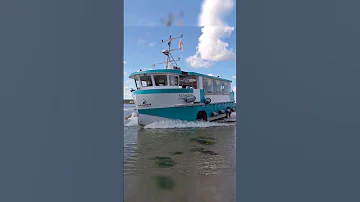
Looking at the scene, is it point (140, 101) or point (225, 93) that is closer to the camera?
point (140, 101)

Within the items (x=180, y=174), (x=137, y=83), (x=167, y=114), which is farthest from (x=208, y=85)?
(x=180, y=174)

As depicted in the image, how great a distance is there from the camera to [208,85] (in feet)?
29.5

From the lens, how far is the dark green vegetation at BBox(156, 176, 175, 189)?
78.3 inches

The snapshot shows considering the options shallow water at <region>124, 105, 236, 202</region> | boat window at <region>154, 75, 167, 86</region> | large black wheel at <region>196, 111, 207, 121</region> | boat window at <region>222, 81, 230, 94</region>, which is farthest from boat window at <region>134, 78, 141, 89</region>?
boat window at <region>222, 81, 230, 94</region>

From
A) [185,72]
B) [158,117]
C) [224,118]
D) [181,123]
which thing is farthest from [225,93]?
[158,117]

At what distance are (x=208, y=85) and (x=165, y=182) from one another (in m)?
7.26

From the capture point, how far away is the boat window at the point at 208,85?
8.73m

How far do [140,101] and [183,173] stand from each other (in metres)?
4.98

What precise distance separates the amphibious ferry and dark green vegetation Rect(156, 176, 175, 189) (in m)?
4.82

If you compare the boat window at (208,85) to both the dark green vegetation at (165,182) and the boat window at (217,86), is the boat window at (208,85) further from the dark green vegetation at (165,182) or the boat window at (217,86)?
the dark green vegetation at (165,182)

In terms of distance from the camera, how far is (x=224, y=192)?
180cm

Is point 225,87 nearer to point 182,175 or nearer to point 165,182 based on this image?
point 182,175

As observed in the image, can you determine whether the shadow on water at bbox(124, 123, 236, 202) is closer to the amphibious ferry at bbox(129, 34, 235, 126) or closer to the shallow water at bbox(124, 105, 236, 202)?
the shallow water at bbox(124, 105, 236, 202)
